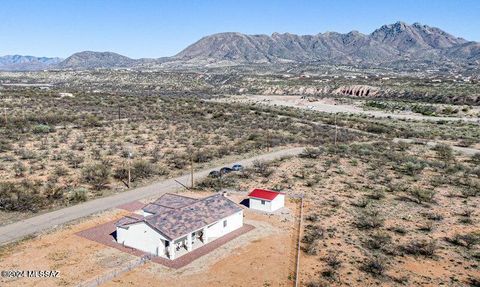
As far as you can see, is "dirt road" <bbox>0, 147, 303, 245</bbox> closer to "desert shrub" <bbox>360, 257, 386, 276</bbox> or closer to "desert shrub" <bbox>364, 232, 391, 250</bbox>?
"desert shrub" <bbox>364, 232, 391, 250</bbox>

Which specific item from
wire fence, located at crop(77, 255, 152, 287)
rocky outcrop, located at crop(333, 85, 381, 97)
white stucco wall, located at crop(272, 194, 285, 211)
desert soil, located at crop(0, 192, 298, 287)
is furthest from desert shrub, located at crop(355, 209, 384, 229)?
rocky outcrop, located at crop(333, 85, 381, 97)

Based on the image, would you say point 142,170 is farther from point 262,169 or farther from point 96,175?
point 262,169

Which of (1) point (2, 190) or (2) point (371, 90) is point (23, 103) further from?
(2) point (371, 90)

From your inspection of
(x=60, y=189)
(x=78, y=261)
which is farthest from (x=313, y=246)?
(x=60, y=189)

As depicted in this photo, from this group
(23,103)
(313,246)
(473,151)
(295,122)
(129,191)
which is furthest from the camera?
(23,103)

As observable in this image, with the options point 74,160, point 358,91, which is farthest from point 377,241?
point 358,91
